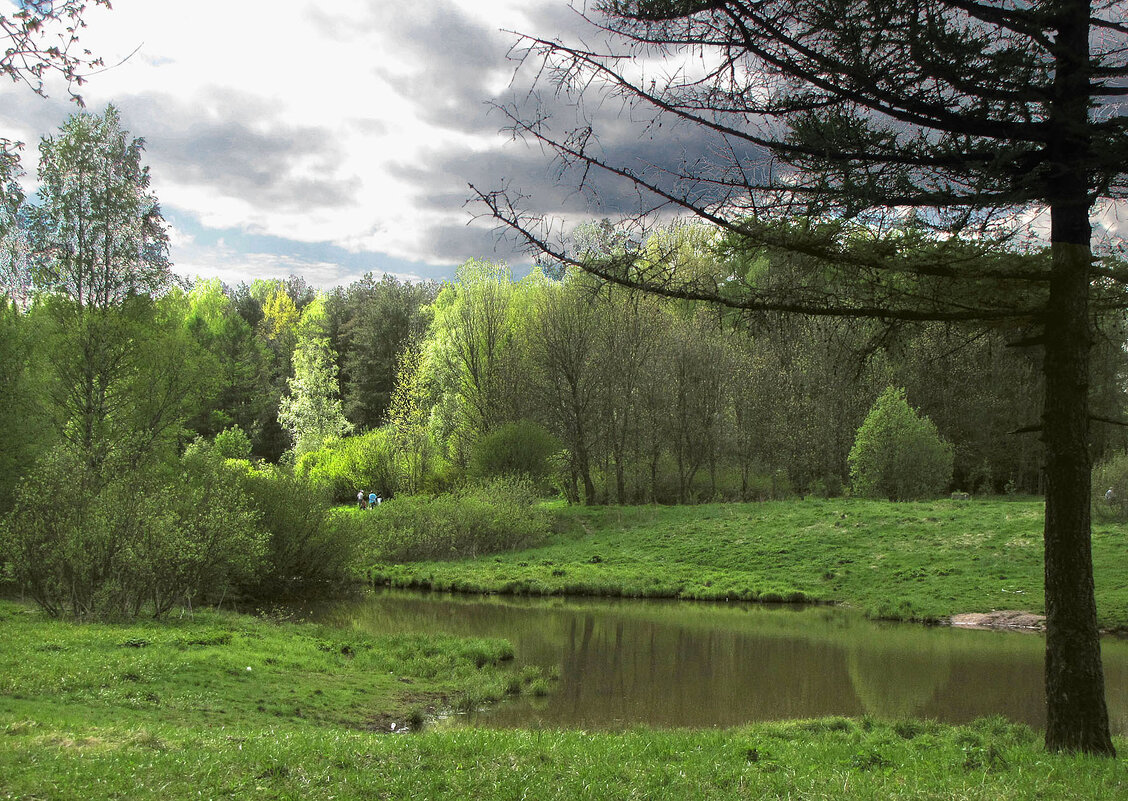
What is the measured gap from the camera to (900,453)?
3475 centimetres

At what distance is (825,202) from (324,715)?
9.55m

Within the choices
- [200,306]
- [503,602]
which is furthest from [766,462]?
[200,306]

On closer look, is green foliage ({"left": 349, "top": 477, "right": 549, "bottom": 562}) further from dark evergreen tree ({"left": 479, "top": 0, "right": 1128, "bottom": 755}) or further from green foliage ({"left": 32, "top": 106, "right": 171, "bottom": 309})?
dark evergreen tree ({"left": 479, "top": 0, "right": 1128, "bottom": 755})

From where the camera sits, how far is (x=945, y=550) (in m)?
25.8

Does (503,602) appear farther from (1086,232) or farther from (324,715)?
(1086,232)

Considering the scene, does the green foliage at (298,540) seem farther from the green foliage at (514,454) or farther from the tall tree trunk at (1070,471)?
the tall tree trunk at (1070,471)

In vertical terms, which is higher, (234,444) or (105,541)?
(234,444)

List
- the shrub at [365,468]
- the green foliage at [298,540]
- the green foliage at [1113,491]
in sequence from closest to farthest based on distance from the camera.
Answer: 1. the green foliage at [298,540]
2. the green foliage at [1113,491]
3. the shrub at [365,468]

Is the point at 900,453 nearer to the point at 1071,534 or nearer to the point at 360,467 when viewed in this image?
the point at 360,467

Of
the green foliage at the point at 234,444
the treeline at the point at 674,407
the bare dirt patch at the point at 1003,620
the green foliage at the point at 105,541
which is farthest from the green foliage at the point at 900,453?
the green foliage at the point at 234,444

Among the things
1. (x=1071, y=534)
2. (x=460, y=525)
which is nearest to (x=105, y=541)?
(x=1071, y=534)

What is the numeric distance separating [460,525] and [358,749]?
25376mm

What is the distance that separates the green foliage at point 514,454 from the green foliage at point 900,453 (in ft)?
45.6

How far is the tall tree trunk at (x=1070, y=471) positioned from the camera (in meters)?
7.59
